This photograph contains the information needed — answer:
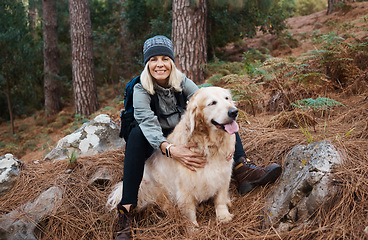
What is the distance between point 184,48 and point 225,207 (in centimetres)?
410

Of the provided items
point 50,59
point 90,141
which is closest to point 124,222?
point 90,141

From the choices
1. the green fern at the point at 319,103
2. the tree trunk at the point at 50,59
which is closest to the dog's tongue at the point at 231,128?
the green fern at the point at 319,103

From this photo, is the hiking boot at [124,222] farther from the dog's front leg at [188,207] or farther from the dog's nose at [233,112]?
the dog's nose at [233,112]

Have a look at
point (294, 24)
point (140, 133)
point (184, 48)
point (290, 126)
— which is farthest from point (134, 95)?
point (294, 24)

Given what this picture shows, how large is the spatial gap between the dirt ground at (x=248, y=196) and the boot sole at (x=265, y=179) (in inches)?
2.3

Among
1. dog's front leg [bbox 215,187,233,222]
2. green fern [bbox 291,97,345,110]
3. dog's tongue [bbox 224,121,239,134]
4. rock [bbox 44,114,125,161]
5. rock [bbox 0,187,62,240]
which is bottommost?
rock [bbox 0,187,62,240]

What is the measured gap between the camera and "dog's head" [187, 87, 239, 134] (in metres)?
2.03

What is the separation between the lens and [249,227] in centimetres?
→ 215

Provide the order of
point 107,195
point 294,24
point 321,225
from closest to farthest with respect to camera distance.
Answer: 1. point 321,225
2. point 107,195
3. point 294,24

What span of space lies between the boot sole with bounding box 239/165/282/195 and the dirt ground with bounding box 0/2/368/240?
0.06 meters

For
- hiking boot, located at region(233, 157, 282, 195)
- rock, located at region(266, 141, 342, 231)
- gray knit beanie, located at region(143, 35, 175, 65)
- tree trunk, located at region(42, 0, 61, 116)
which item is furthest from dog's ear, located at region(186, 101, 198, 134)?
tree trunk, located at region(42, 0, 61, 116)

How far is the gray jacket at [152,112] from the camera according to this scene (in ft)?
7.73

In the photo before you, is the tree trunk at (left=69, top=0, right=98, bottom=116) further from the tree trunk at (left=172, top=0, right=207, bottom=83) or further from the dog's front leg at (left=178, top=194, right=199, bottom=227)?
the dog's front leg at (left=178, top=194, right=199, bottom=227)

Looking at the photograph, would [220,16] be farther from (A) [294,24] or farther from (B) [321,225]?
(B) [321,225]
